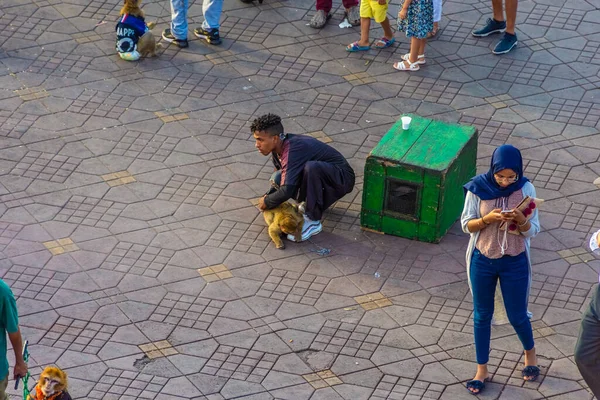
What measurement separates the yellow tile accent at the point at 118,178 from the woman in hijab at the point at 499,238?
3893mm

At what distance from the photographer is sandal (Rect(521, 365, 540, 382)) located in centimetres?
857

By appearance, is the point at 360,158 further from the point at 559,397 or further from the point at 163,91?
the point at 559,397

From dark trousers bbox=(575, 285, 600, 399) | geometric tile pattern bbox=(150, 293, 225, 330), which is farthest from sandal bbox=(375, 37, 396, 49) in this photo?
dark trousers bbox=(575, 285, 600, 399)

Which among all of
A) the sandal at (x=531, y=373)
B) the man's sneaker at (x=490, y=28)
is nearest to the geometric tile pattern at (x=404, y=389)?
the sandal at (x=531, y=373)

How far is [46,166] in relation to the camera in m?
11.2

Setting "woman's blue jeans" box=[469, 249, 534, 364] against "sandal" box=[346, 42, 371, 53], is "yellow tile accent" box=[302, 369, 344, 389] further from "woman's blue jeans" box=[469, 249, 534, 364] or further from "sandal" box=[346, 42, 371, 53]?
"sandal" box=[346, 42, 371, 53]

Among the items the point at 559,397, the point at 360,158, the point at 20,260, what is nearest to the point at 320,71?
the point at 360,158

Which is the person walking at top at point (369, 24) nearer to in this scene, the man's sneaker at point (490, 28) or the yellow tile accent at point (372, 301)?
the man's sneaker at point (490, 28)

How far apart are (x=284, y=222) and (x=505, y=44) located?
4283mm

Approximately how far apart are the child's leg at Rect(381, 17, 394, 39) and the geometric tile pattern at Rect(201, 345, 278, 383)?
519 centimetres

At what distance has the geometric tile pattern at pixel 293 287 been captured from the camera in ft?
31.1

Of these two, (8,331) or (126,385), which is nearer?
(8,331)

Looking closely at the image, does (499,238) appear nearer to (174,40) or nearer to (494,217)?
(494,217)

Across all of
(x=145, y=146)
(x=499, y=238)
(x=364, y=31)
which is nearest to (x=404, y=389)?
(x=499, y=238)
